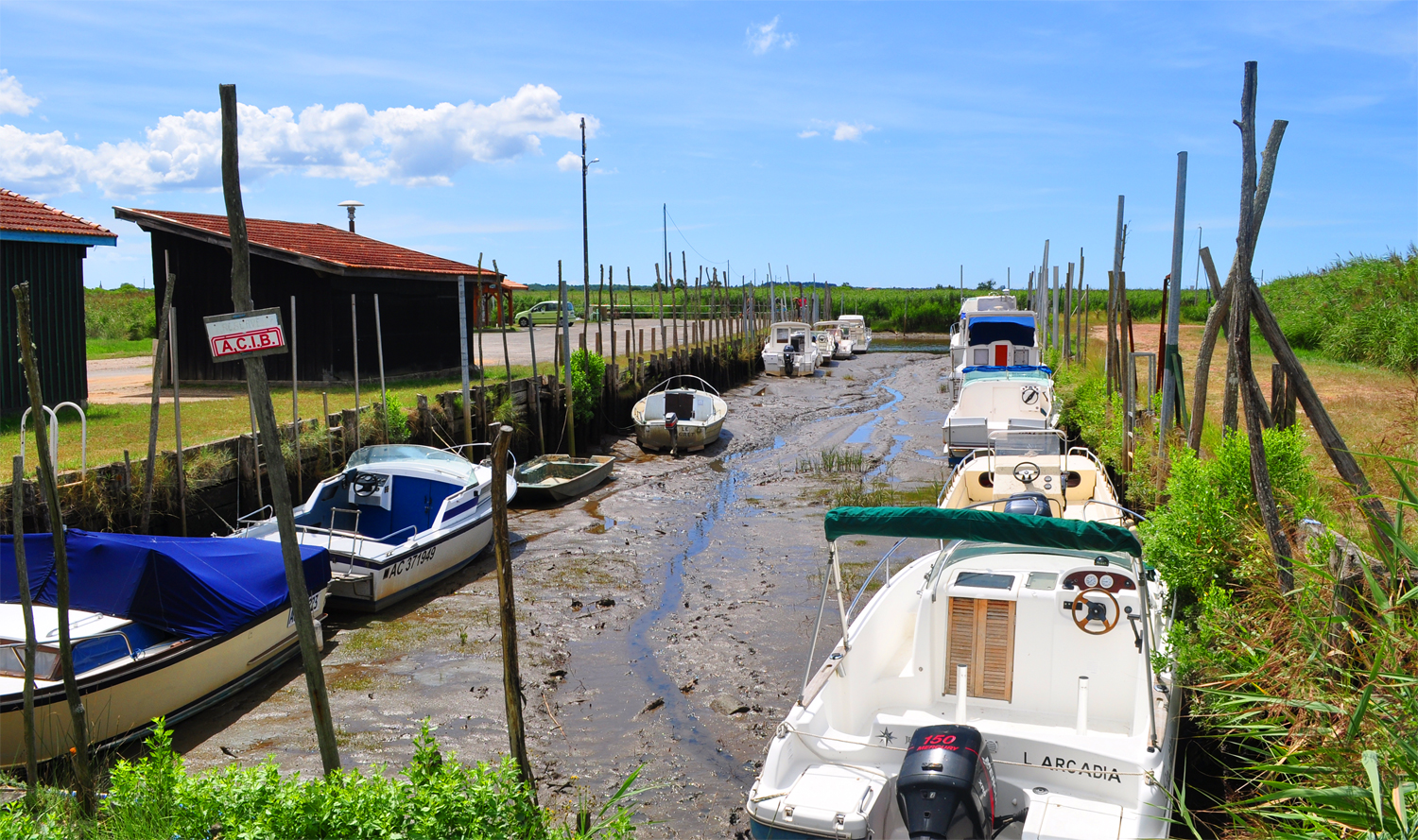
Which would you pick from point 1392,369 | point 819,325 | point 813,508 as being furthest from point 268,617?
point 819,325

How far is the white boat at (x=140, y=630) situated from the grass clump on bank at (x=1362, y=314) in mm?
17082

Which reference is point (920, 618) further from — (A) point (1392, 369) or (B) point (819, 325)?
(B) point (819, 325)

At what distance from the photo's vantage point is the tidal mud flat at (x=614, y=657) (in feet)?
24.9

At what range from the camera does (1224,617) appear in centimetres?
616

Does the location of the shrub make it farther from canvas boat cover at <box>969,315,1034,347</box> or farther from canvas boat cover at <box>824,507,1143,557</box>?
canvas boat cover at <box>824,507,1143,557</box>

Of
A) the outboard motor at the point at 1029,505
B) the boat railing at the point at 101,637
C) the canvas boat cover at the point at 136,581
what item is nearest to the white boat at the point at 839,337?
the outboard motor at the point at 1029,505

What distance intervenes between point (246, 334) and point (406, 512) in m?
8.48

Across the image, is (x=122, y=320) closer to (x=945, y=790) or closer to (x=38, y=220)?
(x=38, y=220)

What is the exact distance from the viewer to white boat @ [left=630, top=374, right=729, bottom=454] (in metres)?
21.3

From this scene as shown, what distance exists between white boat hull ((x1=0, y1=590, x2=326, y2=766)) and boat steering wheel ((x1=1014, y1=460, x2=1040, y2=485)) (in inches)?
346

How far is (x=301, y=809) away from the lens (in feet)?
14.4

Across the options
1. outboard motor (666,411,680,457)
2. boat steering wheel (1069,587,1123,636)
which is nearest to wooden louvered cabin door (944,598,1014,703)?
boat steering wheel (1069,587,1123,636)

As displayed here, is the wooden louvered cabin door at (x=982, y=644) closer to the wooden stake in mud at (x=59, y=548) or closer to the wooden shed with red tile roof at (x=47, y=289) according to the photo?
the wooden stake in mud at (x=59, y=548)

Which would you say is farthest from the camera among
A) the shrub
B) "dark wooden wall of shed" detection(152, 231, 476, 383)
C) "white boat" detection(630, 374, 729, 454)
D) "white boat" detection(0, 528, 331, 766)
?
"white boat" detection(630, 374, 729, 454)
